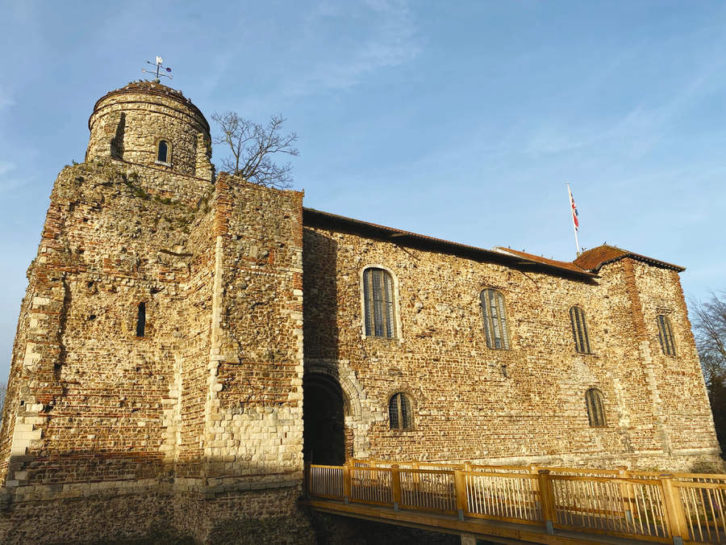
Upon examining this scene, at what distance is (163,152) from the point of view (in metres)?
17.3

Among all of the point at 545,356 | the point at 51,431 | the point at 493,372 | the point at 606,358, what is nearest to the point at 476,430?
the point at 493,372

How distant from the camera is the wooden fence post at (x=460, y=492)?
8.71 meters

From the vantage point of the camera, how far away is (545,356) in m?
19.0

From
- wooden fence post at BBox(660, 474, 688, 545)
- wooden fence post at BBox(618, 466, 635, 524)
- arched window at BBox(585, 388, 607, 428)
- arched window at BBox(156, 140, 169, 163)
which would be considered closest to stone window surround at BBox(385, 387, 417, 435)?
arched window at BBox(585, 388, 607, 428)

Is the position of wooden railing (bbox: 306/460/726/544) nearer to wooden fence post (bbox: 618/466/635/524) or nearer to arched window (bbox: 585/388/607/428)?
wooden fence post (bbox: 618/466/635/524)

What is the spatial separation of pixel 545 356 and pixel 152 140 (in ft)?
48.7

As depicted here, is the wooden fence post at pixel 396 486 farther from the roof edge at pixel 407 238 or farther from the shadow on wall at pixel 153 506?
the roof edge at pixel 407 238

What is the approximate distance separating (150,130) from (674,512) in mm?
16737

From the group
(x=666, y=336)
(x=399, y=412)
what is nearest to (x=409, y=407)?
(x=399, y=412)

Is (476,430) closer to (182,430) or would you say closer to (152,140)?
(182,430)

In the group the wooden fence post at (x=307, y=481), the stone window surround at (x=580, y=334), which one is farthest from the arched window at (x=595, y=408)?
the wooden fence post at (x=307, y=481)

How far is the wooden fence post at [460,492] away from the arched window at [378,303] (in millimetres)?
7095

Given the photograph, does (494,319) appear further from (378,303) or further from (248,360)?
(248,360)

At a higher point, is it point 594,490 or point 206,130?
point 206,130
